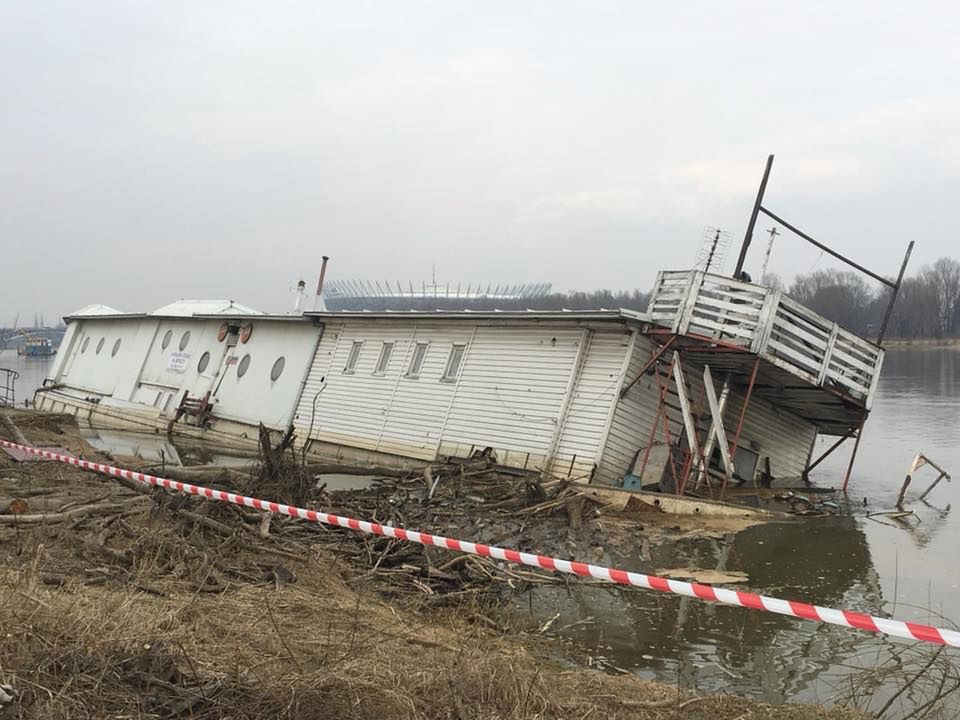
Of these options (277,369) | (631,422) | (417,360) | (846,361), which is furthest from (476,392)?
(277,369)

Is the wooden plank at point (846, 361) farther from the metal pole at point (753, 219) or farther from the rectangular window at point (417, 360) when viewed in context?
the rectangular window at point (417, 360)

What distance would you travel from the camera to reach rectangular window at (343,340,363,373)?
21.1 meters

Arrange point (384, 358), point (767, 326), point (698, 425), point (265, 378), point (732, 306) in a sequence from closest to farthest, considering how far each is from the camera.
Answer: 1. point (767, 326)
2. point (732, 306)
3. point (698, 425)
4. point (384, 358)
5. point (265, 378)

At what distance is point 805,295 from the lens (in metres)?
113

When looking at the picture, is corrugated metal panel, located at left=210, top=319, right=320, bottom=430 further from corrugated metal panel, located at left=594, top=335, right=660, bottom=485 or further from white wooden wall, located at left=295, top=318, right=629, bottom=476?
corrugated metal panel, located at left=594, top=335, right=660, bottom=485

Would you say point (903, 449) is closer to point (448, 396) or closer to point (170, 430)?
point (448, 396)

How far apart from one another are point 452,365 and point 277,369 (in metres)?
6.89

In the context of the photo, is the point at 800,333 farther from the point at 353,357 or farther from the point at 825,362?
the point at 353,357

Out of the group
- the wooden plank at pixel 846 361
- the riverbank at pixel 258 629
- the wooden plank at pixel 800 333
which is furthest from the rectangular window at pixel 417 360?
the riverbank at pixel 258 629

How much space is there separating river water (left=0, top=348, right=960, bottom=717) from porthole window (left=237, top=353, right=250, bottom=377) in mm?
16050

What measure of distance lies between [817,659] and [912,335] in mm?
118910

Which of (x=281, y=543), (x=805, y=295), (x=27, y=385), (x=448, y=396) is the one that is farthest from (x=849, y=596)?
(x=805, y=295)

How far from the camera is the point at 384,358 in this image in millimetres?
20562

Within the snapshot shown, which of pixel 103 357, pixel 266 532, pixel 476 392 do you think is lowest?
pixel 103 357
